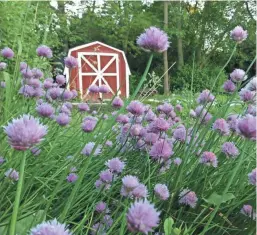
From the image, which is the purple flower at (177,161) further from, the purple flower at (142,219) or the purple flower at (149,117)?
the purple flower at (142,219)

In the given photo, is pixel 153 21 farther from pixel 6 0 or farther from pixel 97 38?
pixel 6 0

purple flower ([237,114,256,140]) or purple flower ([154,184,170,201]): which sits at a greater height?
purple flower ([237,114,256,140])

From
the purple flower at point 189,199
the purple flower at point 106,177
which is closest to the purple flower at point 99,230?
the purple flower at point 106,177

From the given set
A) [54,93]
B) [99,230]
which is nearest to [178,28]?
[54,93]

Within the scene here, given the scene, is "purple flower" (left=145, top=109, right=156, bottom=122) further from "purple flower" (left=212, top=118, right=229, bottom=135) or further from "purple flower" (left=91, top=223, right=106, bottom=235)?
"purple flower" (left=91, top=223, right=106, bottom=235)

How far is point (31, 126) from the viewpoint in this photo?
0.50m

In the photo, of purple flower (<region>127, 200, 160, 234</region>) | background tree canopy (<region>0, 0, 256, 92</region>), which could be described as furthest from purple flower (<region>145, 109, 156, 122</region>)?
background tree canopy (<region>0, 0, 256, 92</region>)

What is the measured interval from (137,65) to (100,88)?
52.1 ft

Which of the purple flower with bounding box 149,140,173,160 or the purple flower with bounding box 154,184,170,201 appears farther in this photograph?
the purple flower with bounding box 149,140,173,160

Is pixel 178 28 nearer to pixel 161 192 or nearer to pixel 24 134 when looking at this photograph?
pixel 161 192

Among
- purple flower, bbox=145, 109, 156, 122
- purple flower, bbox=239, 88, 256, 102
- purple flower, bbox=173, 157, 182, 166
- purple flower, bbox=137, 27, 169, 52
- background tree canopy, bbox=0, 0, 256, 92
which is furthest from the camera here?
background tree canopy, bbox=0, 0, 256, 92

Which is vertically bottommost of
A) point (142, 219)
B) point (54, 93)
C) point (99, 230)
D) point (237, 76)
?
point (99, 230)

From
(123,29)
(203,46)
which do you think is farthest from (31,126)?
(203,46)

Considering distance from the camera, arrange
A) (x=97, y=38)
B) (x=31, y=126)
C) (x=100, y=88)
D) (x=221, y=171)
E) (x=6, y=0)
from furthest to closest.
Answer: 1. (x=97, y=38)
2. (x=6, y=0)
3. (x=100, y=88)
4. (x=221, y=171)
5. (x=31, y=126)
